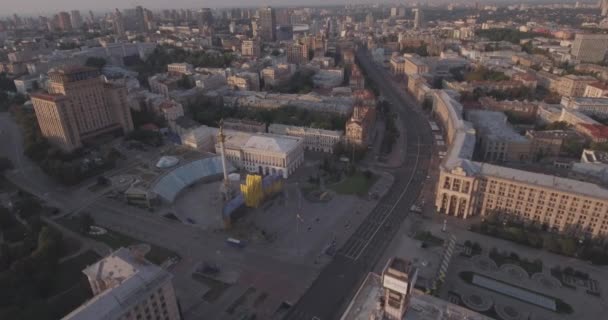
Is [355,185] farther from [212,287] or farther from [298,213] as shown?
[212,287]

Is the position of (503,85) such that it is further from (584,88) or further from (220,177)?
(220,177)

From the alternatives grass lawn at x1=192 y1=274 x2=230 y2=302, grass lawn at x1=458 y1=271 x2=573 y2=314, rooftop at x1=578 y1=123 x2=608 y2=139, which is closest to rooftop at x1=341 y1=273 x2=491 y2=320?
grass lawn at x1=458 y1=271 x2=573 y2=314

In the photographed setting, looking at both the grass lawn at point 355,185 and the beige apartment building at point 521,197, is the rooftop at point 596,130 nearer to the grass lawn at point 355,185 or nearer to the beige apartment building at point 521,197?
the beige apartment building at point 521,197

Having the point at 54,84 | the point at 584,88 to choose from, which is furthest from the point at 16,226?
the point at 584,88

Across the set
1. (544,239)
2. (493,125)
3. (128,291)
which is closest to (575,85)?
(493,125)

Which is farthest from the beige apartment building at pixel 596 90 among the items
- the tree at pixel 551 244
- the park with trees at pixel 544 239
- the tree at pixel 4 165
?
the tree at pixel 4 165

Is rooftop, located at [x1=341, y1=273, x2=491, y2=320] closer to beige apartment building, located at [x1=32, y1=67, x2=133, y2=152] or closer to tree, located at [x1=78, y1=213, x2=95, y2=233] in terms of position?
tree, located at [x1=78, y1=213, x2=95, y2=233]

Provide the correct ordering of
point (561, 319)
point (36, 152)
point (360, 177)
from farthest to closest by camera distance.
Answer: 1. point (36, 152)
2. point (360, 177)
3. point (561, 319)

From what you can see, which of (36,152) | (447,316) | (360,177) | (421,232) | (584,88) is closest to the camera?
(447,316)
